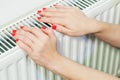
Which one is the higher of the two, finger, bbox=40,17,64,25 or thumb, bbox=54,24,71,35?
finger, bbox=40,17,64,25

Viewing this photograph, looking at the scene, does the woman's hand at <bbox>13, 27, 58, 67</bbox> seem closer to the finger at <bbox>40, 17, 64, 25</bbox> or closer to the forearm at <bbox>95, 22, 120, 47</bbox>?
the finger at <bbox>40, 17, 64, 25</bbox>

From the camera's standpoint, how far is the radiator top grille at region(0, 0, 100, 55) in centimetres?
96

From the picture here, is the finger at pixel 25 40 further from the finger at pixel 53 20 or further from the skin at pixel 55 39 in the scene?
the finger at pixel 53 20

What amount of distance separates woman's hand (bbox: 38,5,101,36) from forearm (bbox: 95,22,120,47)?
60 mm

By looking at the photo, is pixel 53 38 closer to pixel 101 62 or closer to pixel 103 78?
pixel 103 78

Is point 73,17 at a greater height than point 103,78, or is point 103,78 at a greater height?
point 73,17

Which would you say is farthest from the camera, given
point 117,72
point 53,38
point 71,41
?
point 117,72

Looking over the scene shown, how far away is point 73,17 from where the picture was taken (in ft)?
3.38

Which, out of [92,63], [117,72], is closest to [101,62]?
[92,63]

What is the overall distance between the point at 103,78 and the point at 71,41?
0.19 m

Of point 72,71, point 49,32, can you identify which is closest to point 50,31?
point 49,32

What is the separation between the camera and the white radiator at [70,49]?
3.11 feet

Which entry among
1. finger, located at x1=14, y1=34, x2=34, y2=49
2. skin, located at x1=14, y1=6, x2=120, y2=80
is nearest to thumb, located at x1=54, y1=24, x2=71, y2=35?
skin, located at x1=14, y1=6, x2=120, y2=80

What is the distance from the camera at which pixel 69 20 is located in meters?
1.02
